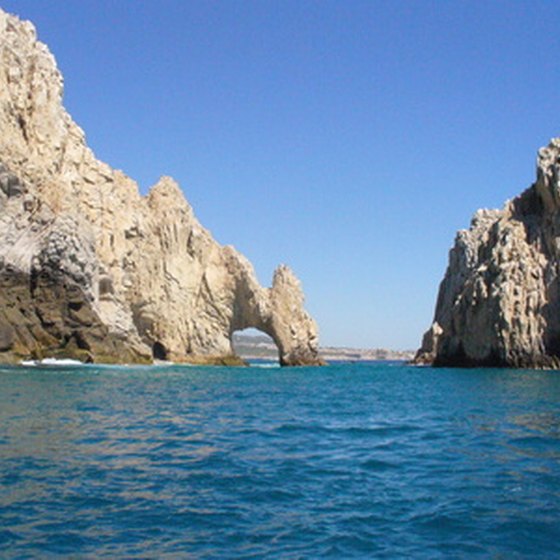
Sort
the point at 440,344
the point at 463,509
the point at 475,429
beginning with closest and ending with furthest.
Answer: the point at 463,509 < the point at 475,429 < the point at 440,344

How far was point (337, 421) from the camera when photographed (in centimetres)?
2381

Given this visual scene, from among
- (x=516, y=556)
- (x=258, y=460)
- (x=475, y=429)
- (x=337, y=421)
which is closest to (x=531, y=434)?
(x=475, y=429)

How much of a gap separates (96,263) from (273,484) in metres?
54.3

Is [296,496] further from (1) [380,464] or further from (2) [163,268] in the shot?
(2) [163,268]

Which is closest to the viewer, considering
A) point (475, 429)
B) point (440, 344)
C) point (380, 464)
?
point (380, 464)

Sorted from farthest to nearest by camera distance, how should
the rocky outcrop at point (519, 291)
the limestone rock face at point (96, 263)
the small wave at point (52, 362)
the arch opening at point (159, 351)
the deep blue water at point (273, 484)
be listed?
the arch opening at point (159, 351), the rocky outcrop at point (519, 291), the limestone rock face at point (96, 263), the small wave at point (52, 362), the deep blue water at point (273, 484)

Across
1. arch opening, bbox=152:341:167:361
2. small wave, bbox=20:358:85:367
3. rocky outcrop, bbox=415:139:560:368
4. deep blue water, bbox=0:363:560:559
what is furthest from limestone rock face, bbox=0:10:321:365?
deep blue water, bbox=0:363:560:559

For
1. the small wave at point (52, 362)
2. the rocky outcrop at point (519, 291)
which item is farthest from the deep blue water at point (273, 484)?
the rocky outcrop at point (519, 291)

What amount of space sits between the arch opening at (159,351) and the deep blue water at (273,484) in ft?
198

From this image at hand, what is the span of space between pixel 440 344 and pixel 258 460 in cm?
8471

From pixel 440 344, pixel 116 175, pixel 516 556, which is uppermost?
pixel 116 175

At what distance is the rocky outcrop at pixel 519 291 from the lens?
76125 millimetres

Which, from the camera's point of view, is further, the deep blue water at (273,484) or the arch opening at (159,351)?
the arch opening at (159,351)

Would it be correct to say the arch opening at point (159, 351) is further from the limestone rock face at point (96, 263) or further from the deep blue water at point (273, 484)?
the deep blue water at point (273, 484)
